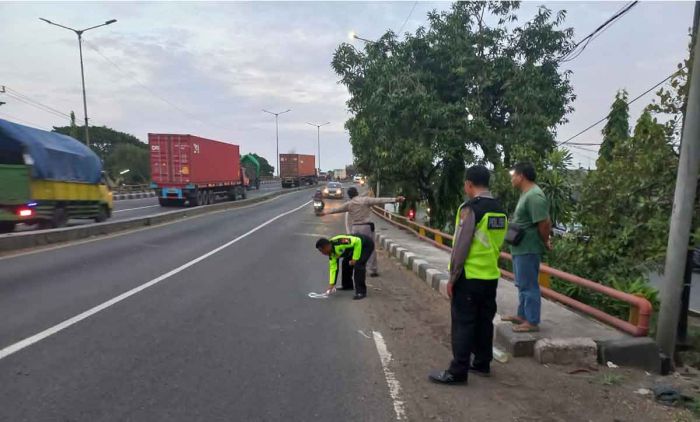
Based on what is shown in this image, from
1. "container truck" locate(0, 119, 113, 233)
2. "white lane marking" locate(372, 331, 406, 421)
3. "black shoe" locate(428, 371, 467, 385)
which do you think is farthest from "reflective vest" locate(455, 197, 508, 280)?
"container truck" locate(0, 119, 113, 233)

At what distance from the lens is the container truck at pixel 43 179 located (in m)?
13.3

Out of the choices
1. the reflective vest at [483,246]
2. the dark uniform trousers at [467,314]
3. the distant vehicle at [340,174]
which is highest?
the reflective vest at [483,246]

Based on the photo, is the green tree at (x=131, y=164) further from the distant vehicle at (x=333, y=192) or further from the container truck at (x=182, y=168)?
the container truck at (x=182, y=168)

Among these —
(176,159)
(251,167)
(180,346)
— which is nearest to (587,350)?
(180,346)

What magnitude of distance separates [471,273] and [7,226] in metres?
14.0

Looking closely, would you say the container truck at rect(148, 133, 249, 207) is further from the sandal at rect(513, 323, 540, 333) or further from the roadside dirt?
the sandal at rect(513, 323, 540, 333)

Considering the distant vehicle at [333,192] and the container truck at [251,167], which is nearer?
the distant vehicle at [333,192]

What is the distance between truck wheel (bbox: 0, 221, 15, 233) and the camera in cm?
1332

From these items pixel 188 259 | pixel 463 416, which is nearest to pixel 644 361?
pixel 463 416

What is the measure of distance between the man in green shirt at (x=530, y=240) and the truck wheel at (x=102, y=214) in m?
17.2

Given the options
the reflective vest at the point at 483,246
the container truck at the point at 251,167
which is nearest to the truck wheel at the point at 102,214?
the reflective vest at the point at 483,246

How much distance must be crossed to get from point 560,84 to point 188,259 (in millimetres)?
11536

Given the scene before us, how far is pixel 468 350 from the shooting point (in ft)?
13.6

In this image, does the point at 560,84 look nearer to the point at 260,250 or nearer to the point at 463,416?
the point at 260,250
